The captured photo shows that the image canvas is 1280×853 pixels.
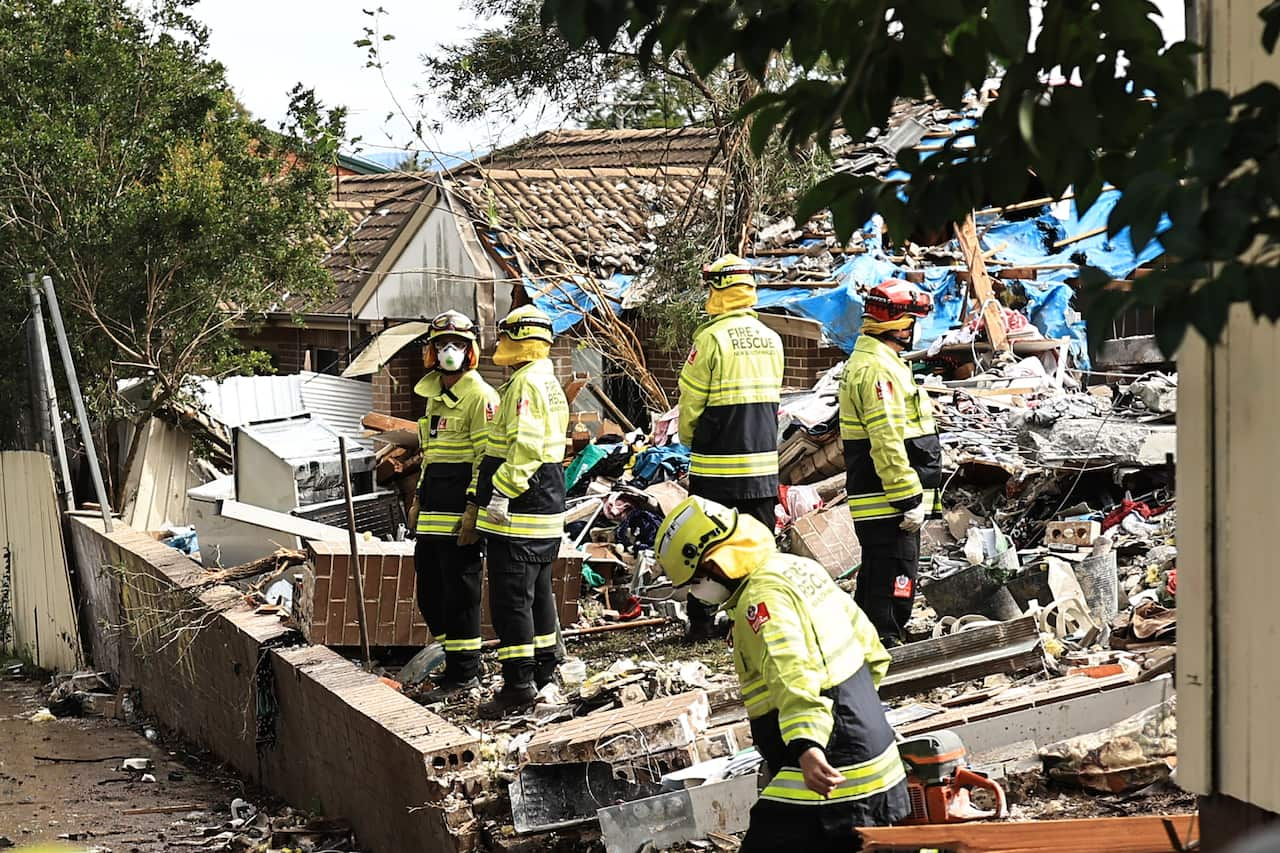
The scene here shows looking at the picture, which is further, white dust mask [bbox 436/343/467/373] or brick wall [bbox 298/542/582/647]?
brick wall [bbox 298/542/582/647]

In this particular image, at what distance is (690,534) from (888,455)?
295cm

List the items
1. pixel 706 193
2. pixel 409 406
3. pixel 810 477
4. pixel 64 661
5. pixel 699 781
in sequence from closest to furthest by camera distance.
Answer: pixel 699 781 < pixel 810 477 < pixel 64 661 < pixel 706 193 < pixel 409 406

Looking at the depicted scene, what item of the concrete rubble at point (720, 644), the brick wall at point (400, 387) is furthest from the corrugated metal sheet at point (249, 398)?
the concrete rubble at point (720, 644)

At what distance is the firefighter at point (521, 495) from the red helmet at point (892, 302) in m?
1.64

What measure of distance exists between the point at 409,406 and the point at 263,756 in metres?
9.05

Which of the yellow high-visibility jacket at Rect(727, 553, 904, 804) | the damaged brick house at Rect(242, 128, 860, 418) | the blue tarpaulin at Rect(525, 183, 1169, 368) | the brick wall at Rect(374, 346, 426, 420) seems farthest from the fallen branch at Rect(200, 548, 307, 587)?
the yellow high-visibility jacket at Rect(727, 553, 904, 804)

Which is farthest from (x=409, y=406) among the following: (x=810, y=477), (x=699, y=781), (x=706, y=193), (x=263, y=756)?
(x=699, y=781)

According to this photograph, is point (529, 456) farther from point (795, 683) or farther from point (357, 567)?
point (795, 683)

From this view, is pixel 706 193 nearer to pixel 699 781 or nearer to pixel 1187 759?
pixel 699 781

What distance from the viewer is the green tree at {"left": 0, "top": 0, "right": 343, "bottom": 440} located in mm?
12109

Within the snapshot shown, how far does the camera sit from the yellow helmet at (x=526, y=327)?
7.44m

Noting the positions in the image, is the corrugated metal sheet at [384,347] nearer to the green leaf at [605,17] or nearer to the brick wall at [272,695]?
the brick wall at [272,695]

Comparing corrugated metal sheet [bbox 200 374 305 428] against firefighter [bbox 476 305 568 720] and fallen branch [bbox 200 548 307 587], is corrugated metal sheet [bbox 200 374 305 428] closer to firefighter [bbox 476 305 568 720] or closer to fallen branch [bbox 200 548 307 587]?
fallen branch [bbox 200 548 307 587]

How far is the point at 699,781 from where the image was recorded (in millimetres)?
5512
